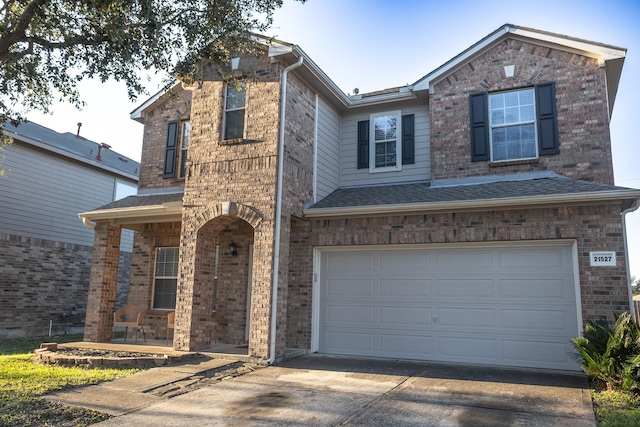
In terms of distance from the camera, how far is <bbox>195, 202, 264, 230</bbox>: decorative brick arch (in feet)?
30.9

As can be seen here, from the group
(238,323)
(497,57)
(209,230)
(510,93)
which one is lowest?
(238,323)

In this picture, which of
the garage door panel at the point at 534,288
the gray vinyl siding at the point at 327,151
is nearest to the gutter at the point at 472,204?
the gray vinyl siding at the point at 327,151

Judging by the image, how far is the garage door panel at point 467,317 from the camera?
8.93m

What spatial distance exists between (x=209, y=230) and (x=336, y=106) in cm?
449

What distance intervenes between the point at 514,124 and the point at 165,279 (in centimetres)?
897

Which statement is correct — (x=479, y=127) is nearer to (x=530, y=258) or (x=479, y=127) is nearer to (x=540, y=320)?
(x=530, y=258)

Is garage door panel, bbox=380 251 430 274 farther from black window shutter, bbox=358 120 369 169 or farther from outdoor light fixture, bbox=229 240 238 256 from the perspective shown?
outdoor light fixture, bbox=229 240 238 256

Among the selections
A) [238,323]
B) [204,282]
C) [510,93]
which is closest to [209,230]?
[204,282]

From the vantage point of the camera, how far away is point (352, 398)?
647 centimetres

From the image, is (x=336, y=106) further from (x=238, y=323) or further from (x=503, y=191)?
(x=238, y=323)

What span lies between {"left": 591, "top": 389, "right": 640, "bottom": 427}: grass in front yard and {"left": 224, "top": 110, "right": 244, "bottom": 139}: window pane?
25.3 feet

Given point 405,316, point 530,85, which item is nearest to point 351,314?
point 405,316

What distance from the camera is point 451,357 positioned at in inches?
360

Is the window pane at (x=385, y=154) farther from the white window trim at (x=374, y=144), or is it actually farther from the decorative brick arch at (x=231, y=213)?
the decorative brick arch at (x=231, y=213)
